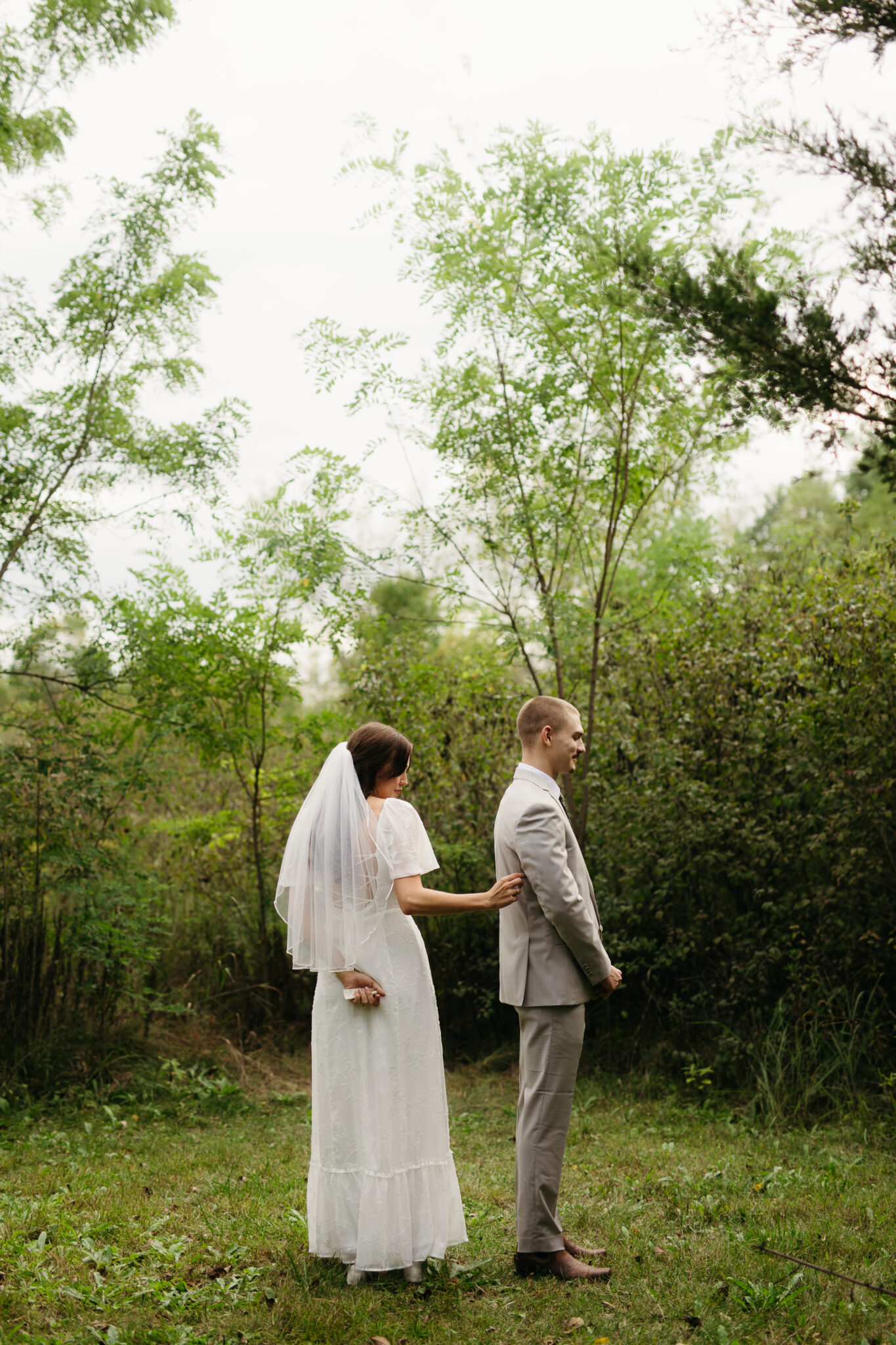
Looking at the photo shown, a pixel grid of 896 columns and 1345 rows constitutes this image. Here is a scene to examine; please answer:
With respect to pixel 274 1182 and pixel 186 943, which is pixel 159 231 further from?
pixel 274 1182

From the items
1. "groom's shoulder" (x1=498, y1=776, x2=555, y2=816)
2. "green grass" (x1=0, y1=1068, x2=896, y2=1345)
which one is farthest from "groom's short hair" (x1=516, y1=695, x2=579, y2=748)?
"green grass" (x1=0, y1=1068, x2=896, y2=1345)

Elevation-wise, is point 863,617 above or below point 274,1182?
above

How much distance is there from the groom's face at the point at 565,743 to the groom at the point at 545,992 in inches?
5.9

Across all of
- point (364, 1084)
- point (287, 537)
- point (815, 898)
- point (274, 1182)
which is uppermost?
point (287, 537)

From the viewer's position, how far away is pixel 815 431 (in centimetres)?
365

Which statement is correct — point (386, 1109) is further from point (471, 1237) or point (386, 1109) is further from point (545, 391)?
point (545, 391)

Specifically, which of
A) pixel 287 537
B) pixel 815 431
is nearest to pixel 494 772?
pixel 287 537

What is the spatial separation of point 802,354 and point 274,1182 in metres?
4.45

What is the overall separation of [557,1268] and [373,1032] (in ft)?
3.48

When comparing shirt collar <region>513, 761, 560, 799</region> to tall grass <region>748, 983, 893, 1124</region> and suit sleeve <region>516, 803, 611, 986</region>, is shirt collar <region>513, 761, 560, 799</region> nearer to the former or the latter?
suit sleeve <region>516, 803, 611, 986</region>

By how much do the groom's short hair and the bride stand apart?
0.55m

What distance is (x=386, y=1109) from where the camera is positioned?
150 inches

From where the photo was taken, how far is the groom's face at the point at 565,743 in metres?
4.05

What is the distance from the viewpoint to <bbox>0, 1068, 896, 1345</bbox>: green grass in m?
3.45
